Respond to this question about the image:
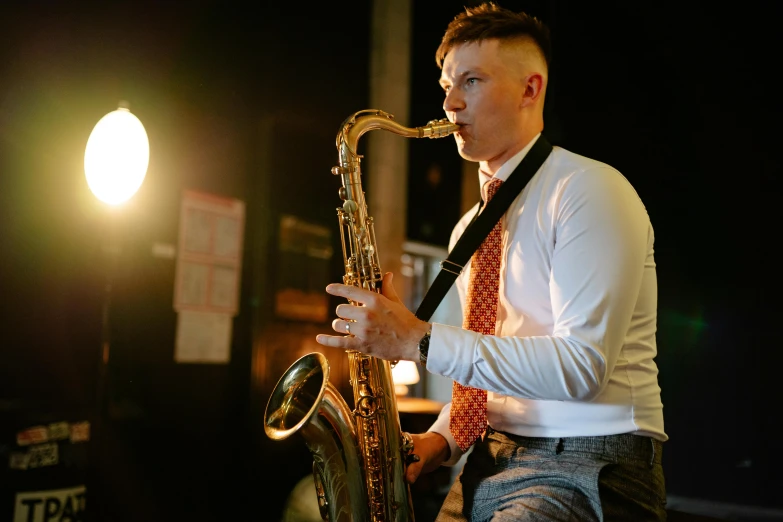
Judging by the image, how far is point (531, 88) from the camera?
214cm

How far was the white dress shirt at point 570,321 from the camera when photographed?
161 cm

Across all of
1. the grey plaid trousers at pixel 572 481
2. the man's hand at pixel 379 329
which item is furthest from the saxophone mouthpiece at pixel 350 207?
the grey plaid trousers at pixel 572 481

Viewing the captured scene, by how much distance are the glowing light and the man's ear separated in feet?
6.30

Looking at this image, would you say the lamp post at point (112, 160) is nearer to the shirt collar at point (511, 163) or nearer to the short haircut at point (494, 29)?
the short haircut at point (494, 29)

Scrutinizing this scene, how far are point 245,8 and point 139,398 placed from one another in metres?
2.65

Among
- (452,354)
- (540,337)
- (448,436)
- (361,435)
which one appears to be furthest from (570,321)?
(361,435)

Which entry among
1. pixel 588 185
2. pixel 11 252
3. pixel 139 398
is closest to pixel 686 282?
pixel 588 185

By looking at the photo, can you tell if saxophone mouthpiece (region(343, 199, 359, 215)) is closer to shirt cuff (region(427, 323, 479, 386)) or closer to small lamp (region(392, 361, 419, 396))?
shirt cuff (region(427, 323, 479, 386))

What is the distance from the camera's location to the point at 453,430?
1.99 meters

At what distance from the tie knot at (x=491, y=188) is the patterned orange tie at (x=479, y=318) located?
11cm

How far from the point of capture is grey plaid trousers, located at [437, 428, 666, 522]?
1604 millimetres

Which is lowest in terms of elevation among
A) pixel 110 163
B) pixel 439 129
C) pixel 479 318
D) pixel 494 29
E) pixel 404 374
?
pixel 404 374

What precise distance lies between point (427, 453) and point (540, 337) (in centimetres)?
70

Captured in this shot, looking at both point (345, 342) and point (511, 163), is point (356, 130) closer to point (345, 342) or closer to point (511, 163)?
point (511, 163)
